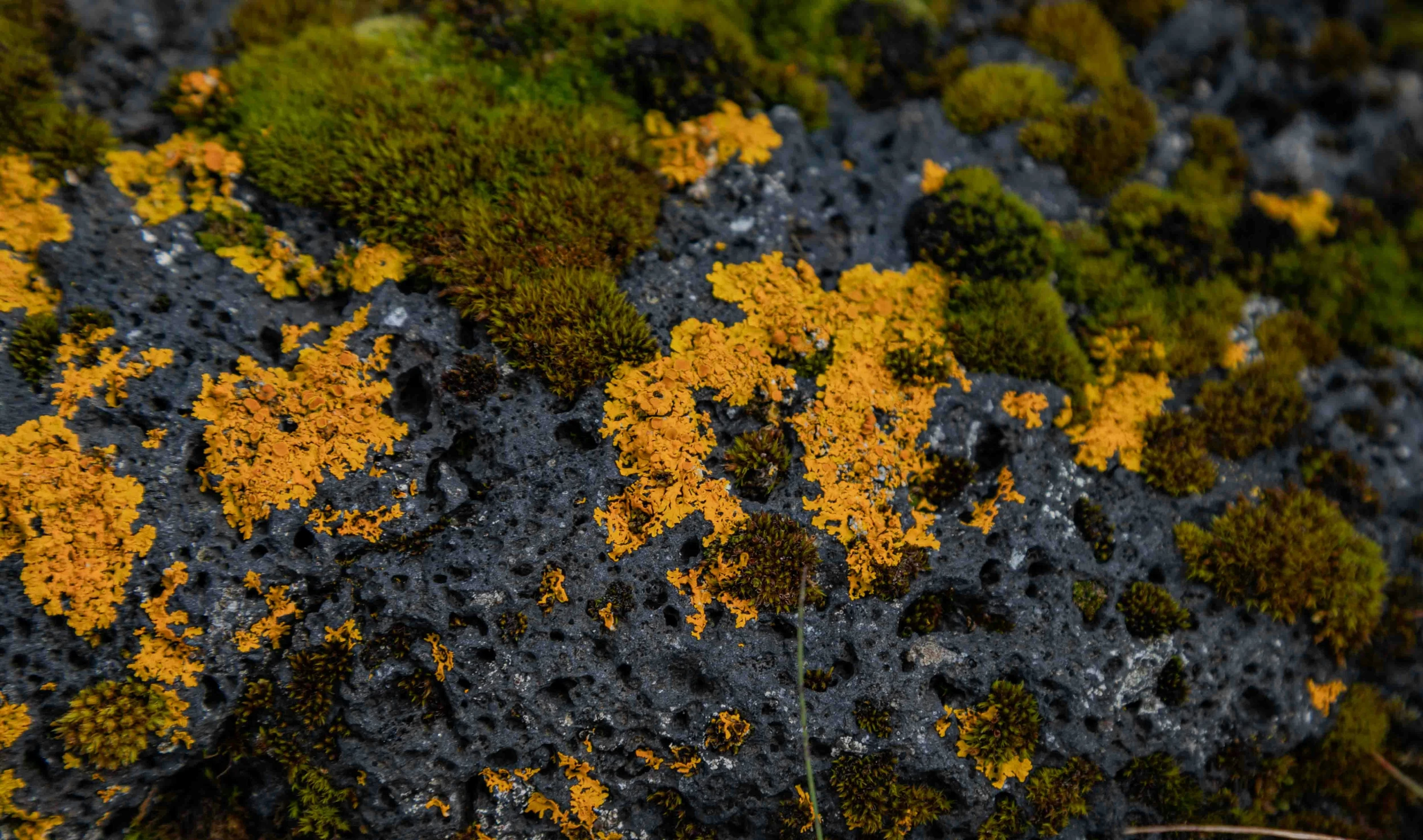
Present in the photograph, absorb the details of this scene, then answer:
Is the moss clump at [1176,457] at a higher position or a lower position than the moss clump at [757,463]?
higher

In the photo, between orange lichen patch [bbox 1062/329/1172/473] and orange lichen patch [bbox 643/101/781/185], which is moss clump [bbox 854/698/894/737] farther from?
orange lichen patch [bbox 643/101/781/185]

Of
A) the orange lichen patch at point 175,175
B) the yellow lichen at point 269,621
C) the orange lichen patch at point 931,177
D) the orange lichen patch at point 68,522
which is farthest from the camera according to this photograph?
the orange lichen patch at point 931,177

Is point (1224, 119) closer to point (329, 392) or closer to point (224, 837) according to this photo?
point (329, 392)

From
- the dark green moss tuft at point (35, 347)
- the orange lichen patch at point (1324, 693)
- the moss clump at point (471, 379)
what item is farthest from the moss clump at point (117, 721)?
the orange lichen patch at point (1324, 693)

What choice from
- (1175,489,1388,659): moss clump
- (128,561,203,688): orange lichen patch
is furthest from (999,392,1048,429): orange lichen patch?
(128,561,203,688): orange lichen patch

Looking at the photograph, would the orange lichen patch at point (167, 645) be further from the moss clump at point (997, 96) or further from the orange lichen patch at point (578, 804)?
the moss clump at point (997, 96)

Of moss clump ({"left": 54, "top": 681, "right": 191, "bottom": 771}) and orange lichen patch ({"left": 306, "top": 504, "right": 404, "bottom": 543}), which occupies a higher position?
orange lichen patch ({"left": 306, "top": 504, "right": 404, "bottom": 543})
